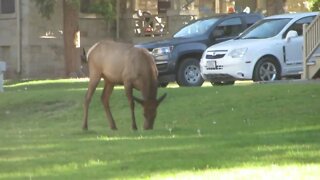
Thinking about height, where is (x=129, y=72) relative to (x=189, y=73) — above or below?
above

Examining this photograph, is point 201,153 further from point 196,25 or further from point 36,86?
point 36,86

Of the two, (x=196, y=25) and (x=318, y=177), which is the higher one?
(x=196, y=25)

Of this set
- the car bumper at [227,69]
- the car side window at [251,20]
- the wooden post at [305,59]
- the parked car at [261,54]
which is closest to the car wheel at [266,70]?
the parked car at [261,54]

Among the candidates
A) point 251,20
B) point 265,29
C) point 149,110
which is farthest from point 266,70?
point 149,110

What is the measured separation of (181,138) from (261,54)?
9276 millimetres

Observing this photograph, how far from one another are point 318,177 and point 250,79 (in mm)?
12912

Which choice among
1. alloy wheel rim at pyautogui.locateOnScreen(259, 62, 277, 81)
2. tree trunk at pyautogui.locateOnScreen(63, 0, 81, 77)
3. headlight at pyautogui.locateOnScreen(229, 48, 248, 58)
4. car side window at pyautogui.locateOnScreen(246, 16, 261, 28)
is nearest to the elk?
headlight at pyautogui.locateOnScreen(229, 48, 248, 58)

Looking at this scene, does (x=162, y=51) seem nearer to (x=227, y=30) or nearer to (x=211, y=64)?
(x=211, y=64)

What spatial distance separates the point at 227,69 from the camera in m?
21.1

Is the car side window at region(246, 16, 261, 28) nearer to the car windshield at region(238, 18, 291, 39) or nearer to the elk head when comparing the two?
the car windshield at region(238, 18, 291, 39)

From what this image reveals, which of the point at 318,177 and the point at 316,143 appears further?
the point at 316,143

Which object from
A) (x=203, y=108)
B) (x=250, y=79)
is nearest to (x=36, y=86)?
(x=250, y=79)

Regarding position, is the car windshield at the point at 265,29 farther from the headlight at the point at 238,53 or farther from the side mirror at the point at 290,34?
the headlight at the point at 238,53

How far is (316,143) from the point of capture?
426 inches
